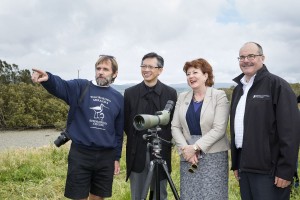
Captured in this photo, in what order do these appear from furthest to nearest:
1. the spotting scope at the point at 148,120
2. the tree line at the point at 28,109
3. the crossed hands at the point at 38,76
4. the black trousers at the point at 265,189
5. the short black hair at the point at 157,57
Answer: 1. the tree line at the point at 28,109
2. the short black hair at the point at 157,57
3. the crossed hands at the point at 38,76
4. the spotting scope at the point at 148,120
5. the black trousers at the point at 265,189

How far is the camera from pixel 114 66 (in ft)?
10.9

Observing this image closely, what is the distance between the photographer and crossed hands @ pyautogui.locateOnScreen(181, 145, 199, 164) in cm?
294

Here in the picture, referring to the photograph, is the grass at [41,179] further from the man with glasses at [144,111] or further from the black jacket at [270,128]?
the black jacket at [270,128]

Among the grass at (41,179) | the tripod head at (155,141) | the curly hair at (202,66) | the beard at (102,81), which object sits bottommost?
the grass at (41,179)

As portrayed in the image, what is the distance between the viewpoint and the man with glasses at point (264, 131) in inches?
97.5

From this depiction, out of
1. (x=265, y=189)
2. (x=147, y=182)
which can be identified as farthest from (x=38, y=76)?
(x=265, y=189)

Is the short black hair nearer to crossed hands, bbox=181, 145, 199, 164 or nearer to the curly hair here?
the curly hair

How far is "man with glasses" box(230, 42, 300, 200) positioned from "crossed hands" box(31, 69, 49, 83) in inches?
66.7

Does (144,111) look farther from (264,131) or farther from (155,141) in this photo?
(264,131)

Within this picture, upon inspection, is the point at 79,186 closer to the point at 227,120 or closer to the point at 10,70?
the point at 227,120

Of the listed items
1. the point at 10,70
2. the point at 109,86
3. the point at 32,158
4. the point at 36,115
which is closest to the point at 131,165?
the point at 109,86

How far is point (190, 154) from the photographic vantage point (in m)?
2.94

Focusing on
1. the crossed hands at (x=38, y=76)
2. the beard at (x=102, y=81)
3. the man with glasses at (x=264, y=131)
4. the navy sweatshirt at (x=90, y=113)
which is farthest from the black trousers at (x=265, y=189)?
the crossed hands at (x=38, y=76)

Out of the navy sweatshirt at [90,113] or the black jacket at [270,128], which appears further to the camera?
the navy sweatshirt at [90,113]
